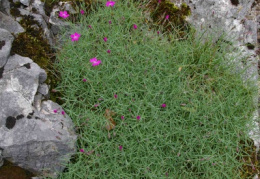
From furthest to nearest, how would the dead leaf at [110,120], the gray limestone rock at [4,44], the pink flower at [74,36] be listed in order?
1. the pink flower at [74,36]
2. the dead leaf at [110,120]
3. the gray limestone rock at [4,44]

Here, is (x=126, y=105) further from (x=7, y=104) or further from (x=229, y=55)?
(x=229, y=55)

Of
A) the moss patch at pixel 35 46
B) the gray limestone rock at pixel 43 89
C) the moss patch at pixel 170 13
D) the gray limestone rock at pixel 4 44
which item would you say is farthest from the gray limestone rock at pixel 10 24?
the moss patch at pixel 170 13

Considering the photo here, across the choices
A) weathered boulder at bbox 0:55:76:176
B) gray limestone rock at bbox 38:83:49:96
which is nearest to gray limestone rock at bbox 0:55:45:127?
weathered boulder at bbox 0:55:76:176

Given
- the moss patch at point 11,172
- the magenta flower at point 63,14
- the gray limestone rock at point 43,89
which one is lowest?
the moss patch at point 11,172

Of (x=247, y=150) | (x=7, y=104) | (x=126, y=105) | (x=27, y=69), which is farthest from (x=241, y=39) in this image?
(x=7, y=104)

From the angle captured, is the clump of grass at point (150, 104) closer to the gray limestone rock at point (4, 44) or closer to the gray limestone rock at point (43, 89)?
the gray limestone rock at point (43, 89)

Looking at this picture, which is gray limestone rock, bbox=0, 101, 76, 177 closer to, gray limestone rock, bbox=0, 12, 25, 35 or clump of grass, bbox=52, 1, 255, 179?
clump of grass, bbox=52, 1, 255, 179

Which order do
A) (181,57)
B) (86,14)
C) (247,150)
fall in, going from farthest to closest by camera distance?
(86,14) → (181,57) → (247,150)
